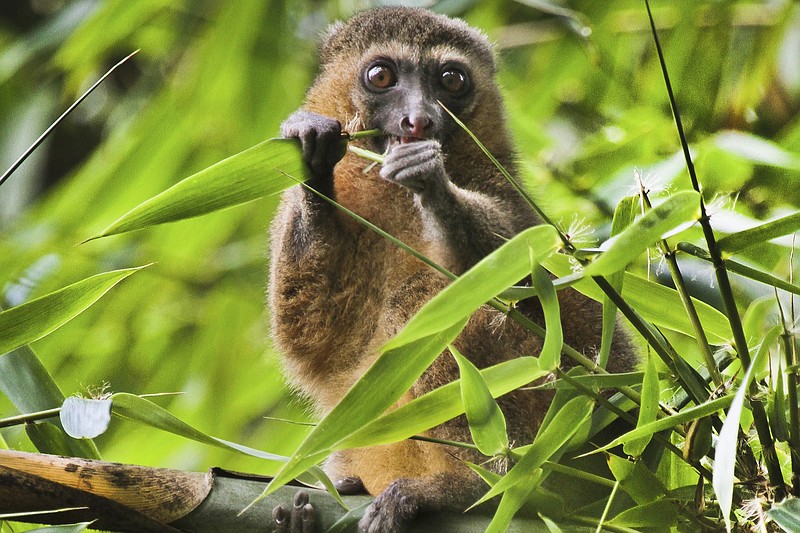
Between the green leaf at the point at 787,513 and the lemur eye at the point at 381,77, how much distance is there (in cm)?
206

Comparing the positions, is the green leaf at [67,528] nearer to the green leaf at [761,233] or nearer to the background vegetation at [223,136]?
the green leaf at [761,233]

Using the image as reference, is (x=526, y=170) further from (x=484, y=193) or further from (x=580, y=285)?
(x=580, y=285)

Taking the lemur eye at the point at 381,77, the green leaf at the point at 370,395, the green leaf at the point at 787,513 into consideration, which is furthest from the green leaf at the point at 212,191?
the lemur eye at the point at 381,77

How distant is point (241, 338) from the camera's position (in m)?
4.79

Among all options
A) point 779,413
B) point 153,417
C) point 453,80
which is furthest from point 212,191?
point 453,80

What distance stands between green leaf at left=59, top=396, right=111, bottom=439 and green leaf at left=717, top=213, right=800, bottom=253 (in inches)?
41.3

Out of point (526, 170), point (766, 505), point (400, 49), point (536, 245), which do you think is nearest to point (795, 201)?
point (526, 170)

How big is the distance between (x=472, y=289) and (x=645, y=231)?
0.95 feet

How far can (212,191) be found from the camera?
1789 millimetres

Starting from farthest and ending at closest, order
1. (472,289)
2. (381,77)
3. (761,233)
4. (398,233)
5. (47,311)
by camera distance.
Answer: (381,77), (398,233), (47,311), (761,233), (472,289)

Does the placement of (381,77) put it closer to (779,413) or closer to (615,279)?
(615,279)

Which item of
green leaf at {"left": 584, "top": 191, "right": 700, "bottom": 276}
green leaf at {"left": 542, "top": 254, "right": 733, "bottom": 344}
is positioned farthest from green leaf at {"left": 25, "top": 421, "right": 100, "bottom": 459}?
green leaf at {"left": 584, "top": 191, "right": 700, "bottom": 276}

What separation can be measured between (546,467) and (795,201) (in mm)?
2120

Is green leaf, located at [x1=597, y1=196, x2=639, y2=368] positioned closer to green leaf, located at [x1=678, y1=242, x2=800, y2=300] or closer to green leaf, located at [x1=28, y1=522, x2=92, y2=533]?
green leaf, located at [x1=678, y1=242, x2=800, y2=300]
